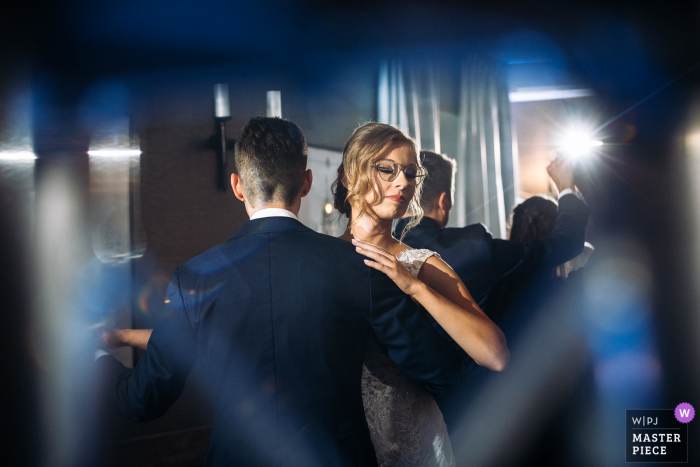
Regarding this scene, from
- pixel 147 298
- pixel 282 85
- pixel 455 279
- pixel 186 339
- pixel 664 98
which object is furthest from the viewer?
pixel 282 85

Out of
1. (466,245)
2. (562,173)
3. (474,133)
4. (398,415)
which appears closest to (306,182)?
(398,415)

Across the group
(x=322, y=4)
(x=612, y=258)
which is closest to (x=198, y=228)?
(x=322, y=4)

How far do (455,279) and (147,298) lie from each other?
1.85m

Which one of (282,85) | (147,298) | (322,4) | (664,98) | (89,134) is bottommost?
(147,298)

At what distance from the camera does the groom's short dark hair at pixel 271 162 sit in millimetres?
1023

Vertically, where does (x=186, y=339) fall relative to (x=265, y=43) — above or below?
below

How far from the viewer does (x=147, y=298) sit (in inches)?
98.0

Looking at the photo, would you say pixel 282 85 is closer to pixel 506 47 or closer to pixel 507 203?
pixel 506 47

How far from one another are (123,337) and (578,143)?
2924 millimetres

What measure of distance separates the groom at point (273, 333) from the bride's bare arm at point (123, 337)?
0.16 metres

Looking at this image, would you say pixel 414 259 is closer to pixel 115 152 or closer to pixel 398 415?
pixel 398 415

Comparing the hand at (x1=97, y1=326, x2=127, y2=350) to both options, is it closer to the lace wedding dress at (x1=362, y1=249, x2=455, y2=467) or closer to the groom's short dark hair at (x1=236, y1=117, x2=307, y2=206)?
the groom's short dark hair at (x1=236, y1=117, x2=307, y2=206)

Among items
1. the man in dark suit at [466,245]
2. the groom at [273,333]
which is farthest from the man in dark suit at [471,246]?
the groom at [273,333]

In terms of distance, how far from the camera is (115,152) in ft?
7.93
